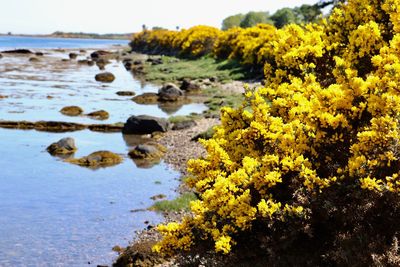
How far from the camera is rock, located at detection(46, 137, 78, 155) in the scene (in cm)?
3312

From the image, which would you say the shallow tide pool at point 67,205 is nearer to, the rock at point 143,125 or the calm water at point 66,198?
the calm water at point 66,198

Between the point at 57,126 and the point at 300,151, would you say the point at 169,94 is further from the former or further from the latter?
the point at 300,151

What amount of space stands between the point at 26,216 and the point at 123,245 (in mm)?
5203

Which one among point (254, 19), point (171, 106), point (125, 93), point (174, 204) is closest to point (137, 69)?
Answer: point (125, 93)

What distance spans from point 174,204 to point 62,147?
13210 mm

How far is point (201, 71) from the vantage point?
82.3 metres

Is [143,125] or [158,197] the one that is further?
[143,125]

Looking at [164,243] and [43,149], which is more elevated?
[164,243]

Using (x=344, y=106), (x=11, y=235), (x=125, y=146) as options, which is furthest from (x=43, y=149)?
(x=344, y=106)

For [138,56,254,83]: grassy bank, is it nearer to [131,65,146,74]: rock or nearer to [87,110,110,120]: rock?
[131,65,146,74]: rock

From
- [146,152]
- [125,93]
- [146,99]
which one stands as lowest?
[125,93]

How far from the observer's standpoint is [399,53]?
1111 centimetres

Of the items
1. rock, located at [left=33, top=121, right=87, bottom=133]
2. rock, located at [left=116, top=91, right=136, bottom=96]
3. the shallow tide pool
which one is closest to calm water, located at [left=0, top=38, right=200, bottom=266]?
the shallow tide pool

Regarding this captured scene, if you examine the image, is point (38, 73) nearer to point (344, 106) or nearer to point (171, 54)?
point (171, 54)
